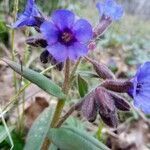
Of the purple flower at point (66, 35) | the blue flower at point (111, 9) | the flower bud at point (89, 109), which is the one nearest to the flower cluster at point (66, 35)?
the purple flower at point (66, 35)

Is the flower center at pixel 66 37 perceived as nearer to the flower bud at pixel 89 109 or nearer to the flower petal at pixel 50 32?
the flower petal at pixel 50 32

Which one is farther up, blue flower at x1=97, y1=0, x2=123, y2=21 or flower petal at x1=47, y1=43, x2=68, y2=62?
blue flower at x1=97, y1=0, x2=123, y2=21

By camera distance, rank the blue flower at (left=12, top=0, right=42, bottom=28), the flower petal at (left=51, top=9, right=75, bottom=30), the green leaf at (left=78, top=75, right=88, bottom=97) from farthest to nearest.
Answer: the green leaf at (left=78, top=75, right=88, bottom=97) → the blue flower at (left=12, top=0, right=42, bottom=28) → the flower petal at (left=51, top=9, right=75, bottom=30)

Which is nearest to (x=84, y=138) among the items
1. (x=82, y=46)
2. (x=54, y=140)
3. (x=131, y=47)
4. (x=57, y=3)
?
(x=54, y=140)

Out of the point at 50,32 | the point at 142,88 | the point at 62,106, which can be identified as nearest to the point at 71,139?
the point at 62,106

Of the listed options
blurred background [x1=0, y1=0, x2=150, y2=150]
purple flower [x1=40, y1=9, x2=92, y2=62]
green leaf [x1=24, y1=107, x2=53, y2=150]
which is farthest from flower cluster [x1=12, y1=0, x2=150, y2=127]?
green leaf [x1=24, y1=107, x2=53, y2=150]

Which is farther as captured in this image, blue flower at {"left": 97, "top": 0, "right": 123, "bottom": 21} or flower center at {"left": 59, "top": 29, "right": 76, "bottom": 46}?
blue flower at {"left": 97, "top": 0, "right": 123, "bottom": 21}

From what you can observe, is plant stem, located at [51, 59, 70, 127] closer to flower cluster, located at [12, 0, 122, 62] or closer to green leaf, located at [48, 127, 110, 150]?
green leaf, located at [48, 127, 110, 150]
